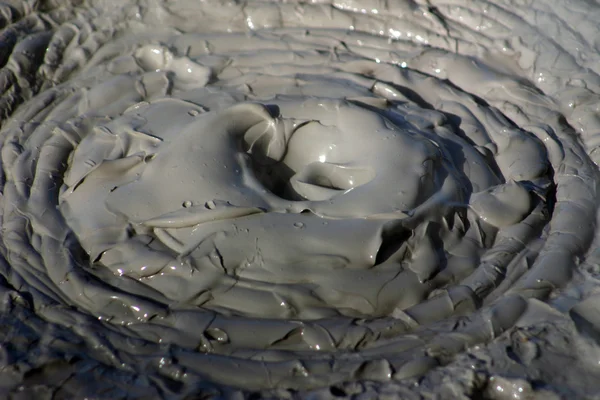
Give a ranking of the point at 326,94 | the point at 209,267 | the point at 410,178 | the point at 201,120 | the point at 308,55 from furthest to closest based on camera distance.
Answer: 1. the point at 308,55
2. the point at 326,94
3. the point at 201,120
4. the point at 410,178
5. the point at 209,267

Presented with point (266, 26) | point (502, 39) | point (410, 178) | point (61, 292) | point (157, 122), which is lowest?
point (61, 292)

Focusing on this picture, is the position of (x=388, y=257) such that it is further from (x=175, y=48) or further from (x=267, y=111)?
(x=175, y=48)

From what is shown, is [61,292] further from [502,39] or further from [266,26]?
[502,39]

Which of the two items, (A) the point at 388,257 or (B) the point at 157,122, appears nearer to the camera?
(A) the point at 388,257

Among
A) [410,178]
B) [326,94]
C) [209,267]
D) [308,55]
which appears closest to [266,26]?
[308,55]

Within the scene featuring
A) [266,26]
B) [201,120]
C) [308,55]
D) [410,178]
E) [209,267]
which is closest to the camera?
[209,267]

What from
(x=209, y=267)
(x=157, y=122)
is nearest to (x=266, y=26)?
(x=157, y=122)

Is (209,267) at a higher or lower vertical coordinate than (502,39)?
lower
